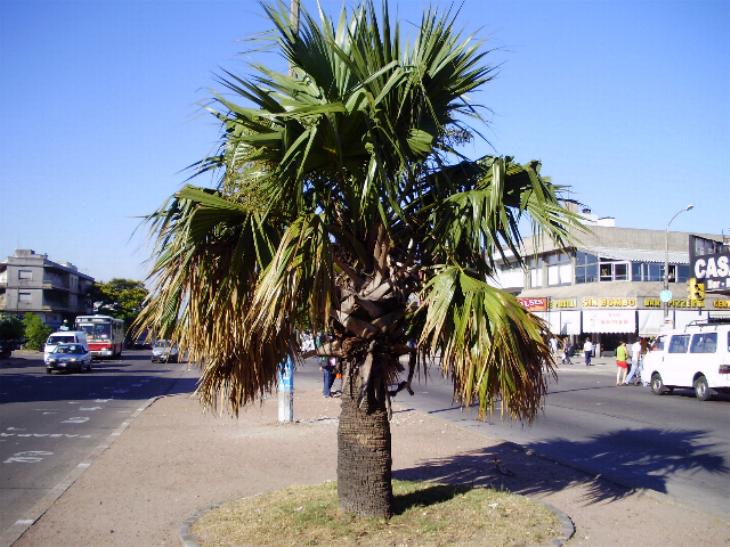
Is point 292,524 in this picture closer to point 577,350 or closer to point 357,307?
point 357,307

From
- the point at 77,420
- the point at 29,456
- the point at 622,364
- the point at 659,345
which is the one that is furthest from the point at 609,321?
the point at 29,456

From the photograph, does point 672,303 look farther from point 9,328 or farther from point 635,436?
point 9,328

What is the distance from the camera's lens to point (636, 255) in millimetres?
46938

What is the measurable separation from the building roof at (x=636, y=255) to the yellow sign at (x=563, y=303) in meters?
3.44

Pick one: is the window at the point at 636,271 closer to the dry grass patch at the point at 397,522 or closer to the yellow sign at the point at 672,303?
the yellow sign at the point at 672,303

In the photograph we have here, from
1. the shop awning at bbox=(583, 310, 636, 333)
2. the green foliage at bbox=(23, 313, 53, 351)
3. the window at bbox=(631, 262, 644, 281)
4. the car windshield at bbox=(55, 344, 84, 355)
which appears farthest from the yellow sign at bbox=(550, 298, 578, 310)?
the green foliage at bbox=(23, 313, 53, 351)

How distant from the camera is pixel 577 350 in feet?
167

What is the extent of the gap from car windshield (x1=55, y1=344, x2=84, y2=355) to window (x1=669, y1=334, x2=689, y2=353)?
1094 inches

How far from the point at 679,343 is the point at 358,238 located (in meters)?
17.3

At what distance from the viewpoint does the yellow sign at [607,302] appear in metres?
44.3

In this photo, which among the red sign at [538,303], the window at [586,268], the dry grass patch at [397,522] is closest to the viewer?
the dry grass patch at [397,522]

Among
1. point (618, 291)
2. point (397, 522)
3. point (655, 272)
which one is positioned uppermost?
point (655, 272)

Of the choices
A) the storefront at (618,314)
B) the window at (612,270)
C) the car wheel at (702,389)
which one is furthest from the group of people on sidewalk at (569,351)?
the car wheel at (702,389)

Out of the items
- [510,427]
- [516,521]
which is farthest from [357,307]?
[510,427]
